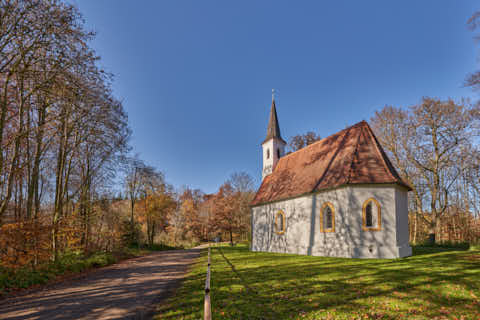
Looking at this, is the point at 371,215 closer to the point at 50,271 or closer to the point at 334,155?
the point at 334,155

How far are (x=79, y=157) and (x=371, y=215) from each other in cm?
1858

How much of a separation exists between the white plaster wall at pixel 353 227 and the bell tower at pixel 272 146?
401 inches

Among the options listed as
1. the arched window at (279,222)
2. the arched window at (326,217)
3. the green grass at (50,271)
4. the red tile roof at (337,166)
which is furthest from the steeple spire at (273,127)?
the green grass at (50,271)

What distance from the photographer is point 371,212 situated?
576 inches

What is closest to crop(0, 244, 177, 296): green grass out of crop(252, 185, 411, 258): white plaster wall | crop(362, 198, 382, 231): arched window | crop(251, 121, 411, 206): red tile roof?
crop(252, 185, 411, 258): white plaster wall

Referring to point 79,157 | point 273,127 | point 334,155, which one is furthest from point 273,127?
point 79,157

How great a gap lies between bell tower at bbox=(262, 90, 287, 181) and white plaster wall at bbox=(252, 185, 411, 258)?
1017 cm

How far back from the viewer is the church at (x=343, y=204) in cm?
1426

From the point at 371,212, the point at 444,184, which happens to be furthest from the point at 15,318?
the point at 444,184

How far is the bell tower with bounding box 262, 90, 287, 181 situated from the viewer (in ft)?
91.6

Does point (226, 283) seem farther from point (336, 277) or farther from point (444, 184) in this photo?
point (444, 184)

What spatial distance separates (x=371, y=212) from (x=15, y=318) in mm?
15917

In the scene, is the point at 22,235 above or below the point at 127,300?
above

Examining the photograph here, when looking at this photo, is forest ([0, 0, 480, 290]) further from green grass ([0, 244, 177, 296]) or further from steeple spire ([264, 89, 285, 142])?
steeple spire ([264, 89, 285, 142])
